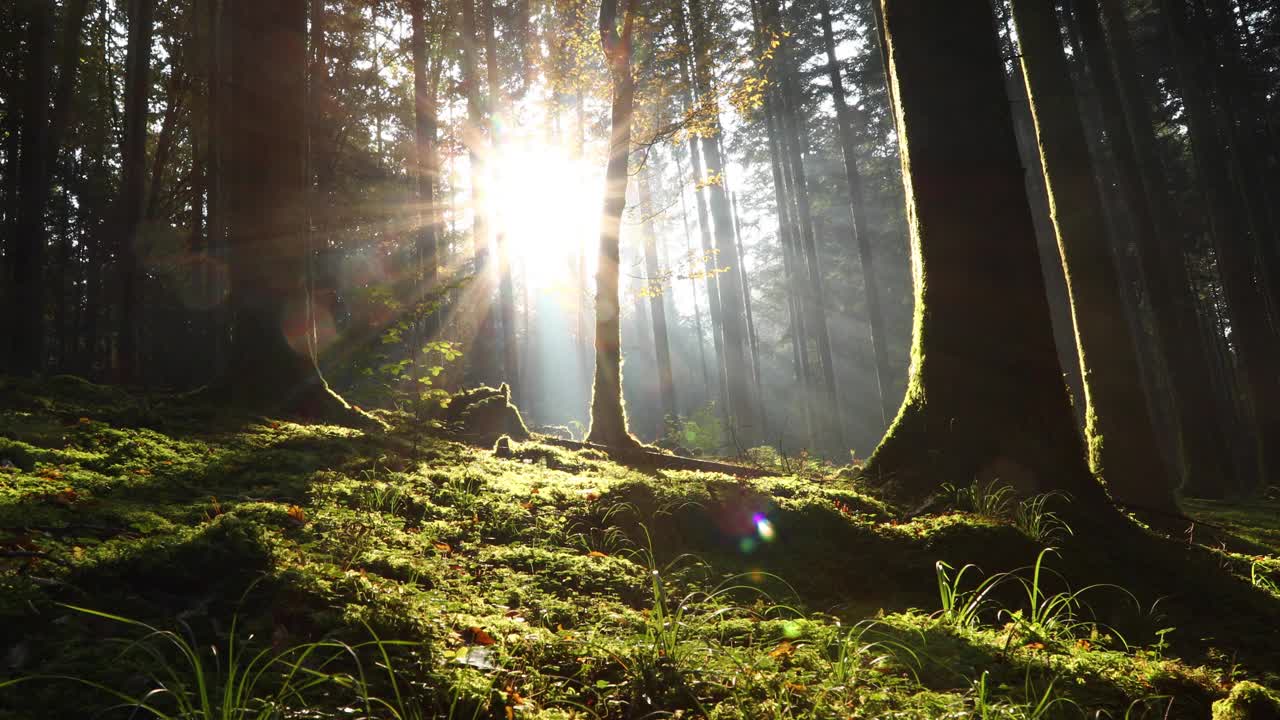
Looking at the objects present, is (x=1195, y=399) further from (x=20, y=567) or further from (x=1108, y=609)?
(x=20, y=567)

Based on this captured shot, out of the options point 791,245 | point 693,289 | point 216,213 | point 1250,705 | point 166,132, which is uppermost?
point 693,289

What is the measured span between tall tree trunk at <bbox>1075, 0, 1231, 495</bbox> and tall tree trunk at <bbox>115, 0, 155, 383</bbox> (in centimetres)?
1783

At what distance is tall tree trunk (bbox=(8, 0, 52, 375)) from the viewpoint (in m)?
10.2

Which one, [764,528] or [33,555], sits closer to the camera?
[33,555]

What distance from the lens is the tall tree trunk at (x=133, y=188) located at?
12.6 metres

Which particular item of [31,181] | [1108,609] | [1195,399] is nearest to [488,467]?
[1108,609]

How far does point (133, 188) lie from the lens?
42.5ft

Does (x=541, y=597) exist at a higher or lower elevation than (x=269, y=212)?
lower

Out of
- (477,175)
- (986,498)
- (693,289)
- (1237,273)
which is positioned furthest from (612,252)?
(693,289)

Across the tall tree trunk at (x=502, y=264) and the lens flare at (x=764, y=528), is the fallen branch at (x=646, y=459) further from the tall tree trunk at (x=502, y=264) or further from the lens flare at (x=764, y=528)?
the tall tree trunk at (x=502, y=264)

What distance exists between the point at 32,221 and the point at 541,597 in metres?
12.7

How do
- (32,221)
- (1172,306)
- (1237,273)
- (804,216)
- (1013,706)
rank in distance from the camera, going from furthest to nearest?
(804,216)
(1237,273)
(1172,306)
(32,221)
(1013,706)

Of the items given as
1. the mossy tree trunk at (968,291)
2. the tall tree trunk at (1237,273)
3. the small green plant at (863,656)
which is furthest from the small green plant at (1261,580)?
the tall tree trunk at (1237,273)

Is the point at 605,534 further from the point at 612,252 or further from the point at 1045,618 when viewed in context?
the point at 612,252
